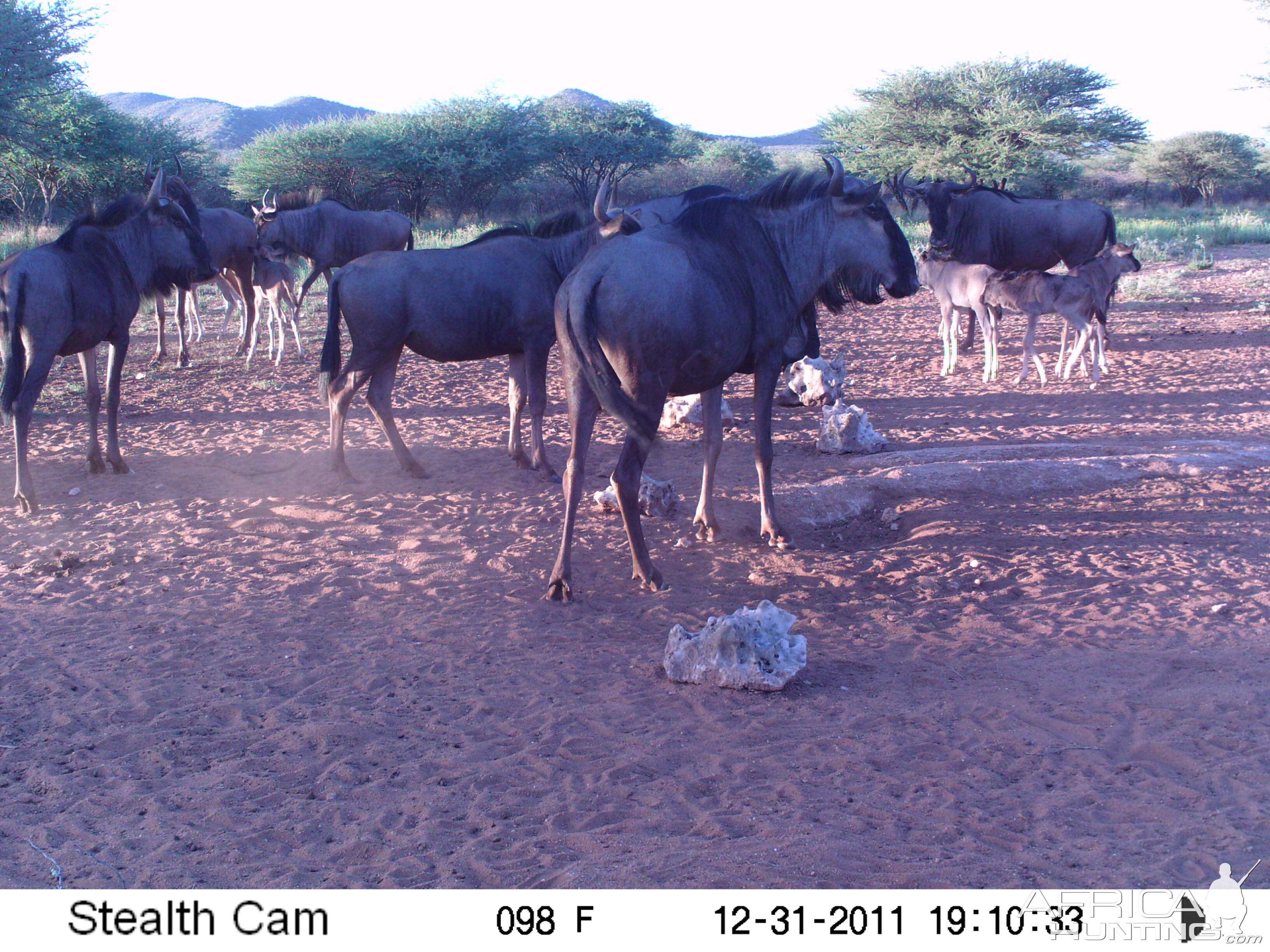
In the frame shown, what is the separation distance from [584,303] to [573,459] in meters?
0.87

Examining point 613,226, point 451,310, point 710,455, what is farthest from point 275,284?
point 710,455

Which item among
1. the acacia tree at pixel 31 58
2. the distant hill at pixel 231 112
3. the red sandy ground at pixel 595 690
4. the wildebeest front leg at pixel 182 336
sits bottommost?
the red sandy ground at pixel 595 690

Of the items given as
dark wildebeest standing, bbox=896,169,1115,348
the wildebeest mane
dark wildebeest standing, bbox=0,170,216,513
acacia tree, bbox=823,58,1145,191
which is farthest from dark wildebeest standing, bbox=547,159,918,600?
acacia tree, bbox=823,58,1145,191

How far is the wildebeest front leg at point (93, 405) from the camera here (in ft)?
24.7

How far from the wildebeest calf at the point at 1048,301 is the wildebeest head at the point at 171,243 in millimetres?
8713

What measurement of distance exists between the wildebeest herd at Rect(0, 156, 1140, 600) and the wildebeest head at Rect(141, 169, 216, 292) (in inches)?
0.6

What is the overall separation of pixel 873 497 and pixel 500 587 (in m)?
2.95

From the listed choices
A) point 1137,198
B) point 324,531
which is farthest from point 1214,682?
point 1137,198

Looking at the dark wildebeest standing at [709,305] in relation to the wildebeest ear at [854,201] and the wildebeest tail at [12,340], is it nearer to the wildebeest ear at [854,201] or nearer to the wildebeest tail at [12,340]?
the wildebeest ear at [854,201]

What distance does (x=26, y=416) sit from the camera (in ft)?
22.7

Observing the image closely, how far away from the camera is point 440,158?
32.8m

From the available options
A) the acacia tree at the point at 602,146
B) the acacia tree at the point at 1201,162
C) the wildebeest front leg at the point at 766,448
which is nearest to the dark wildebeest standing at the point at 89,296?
the wildebeest front leg at the point at 766,448

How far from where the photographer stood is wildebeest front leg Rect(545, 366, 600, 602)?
5.21m

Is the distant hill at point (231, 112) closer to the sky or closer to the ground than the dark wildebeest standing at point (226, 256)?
closer to the sky
